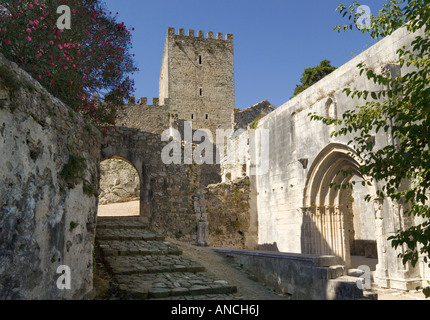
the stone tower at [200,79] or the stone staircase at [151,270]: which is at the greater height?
the stone tower at [200,79]

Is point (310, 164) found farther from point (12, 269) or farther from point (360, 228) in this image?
point (12, 269)

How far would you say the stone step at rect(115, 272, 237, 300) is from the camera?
5.31 metres

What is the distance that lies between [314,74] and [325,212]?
15.7 m

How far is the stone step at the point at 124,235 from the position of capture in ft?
27.2

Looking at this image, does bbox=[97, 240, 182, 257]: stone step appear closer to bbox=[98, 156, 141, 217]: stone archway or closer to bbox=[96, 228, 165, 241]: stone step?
bbox=[96, 228, 165, 241]: stone step

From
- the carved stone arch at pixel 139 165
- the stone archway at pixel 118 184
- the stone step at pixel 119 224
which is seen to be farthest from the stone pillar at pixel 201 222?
the stone archway at pixel 118 184

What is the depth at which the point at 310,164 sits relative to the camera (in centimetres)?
1134

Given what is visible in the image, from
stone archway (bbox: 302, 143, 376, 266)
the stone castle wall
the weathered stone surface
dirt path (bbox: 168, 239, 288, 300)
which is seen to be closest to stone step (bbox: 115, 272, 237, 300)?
dirt path (bbox: 168, 239, 288, 300)

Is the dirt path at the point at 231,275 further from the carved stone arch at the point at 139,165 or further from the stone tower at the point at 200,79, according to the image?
the stone tower at the point at 200,79

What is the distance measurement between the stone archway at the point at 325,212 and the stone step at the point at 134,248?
5024mm

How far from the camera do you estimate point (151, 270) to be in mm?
6457

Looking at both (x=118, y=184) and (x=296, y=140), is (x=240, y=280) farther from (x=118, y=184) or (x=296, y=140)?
(x=118, y=184)

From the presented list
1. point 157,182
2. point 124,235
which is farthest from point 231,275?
point 157,182

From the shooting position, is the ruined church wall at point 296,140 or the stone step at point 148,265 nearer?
the stone step at point 148,265
